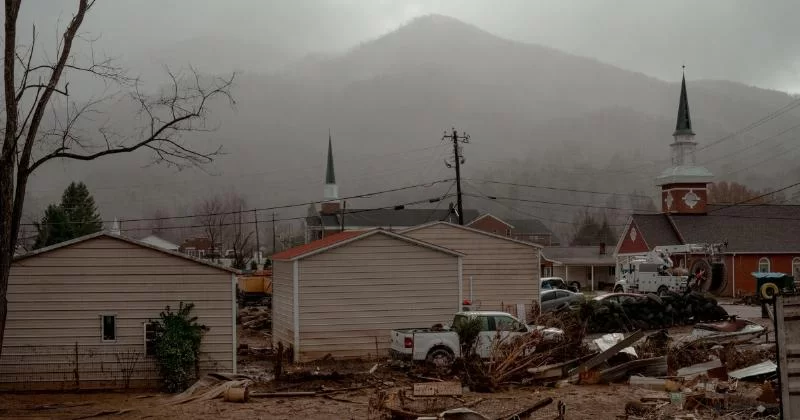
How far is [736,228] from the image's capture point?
62375mm

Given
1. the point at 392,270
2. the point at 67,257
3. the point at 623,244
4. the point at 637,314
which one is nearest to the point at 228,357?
the point at 67,257

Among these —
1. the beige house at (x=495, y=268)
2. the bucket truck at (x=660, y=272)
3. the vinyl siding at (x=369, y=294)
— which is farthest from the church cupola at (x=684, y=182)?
the vinyl siding at (x=369, y=294)

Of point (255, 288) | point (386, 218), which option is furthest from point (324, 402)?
point (386, 218)

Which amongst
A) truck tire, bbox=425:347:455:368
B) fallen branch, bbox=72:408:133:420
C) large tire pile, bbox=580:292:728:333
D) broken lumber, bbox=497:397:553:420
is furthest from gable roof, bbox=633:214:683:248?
fallen branch, bbox=72:408:133:420

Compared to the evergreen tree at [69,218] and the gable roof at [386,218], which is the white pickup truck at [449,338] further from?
the gable roof at [386,218]

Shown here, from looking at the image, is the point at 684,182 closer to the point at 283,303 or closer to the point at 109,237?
the point at 283,303

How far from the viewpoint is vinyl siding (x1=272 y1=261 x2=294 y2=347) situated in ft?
86.4

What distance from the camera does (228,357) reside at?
21.7 metres

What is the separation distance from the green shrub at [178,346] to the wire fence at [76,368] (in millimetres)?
619

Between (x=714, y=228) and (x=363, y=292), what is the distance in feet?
150

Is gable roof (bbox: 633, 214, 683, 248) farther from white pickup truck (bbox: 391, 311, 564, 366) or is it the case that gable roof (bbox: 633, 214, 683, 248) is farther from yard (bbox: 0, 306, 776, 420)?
yard (bbox: 0, 306, 776, 420)

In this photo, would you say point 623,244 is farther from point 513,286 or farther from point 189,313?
point 189,313

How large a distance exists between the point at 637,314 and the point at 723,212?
38.1 metres

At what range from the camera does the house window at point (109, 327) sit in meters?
21.3
